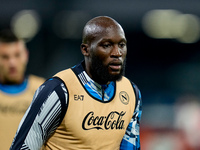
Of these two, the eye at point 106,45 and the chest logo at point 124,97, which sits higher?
the eye at point 106,45

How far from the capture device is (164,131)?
8734 mm

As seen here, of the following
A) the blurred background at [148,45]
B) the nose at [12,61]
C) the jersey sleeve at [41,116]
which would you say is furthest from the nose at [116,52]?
the blurred background at [148,45]

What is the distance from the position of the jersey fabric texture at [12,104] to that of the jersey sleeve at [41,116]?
2.26 m

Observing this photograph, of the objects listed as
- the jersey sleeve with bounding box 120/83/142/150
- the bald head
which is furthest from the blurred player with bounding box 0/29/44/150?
the bald head

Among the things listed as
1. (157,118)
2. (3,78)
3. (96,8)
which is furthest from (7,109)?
(96,8)

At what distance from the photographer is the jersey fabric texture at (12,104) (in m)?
5.05

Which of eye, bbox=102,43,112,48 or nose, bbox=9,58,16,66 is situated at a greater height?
nose, bbox=9,58,16,66

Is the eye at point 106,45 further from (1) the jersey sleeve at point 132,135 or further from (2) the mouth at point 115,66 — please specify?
(1) the jersey sleeve at point 132,135

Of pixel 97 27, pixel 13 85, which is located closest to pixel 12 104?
pixel 13 85

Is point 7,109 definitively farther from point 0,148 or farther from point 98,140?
point 98,140

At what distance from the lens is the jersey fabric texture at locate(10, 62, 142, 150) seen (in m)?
2.78

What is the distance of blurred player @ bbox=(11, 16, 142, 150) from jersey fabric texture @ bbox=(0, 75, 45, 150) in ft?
7.32

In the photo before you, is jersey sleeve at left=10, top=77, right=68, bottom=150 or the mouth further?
the mouth

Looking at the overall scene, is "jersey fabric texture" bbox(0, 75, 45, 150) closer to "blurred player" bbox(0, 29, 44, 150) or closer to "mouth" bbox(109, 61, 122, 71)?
"blurred player" bbox(0, 29, 44, 150)
